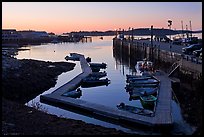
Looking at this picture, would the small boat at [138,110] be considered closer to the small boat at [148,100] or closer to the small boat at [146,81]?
the small boat at [148,100]

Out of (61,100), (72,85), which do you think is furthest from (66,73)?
(61,100)

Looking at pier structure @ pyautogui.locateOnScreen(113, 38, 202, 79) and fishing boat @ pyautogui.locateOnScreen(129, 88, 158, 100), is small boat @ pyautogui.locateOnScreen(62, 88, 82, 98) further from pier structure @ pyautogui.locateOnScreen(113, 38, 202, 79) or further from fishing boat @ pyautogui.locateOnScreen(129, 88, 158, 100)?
pier structure @ pyautogui.locateOnScreen(113, 38, 202, 79)

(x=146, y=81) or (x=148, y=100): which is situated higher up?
(x=146, y=81)

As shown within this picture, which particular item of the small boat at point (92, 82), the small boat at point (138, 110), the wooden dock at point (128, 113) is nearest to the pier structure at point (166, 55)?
the wooden dock at point (128, 113)

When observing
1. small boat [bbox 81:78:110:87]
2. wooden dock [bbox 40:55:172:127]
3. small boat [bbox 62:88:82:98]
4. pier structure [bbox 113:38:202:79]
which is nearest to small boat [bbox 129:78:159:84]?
wooden dock [bbox 40:55:172:127]

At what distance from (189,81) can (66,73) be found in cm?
2014

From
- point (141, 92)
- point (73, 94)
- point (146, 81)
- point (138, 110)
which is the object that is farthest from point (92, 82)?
point (138, 110)

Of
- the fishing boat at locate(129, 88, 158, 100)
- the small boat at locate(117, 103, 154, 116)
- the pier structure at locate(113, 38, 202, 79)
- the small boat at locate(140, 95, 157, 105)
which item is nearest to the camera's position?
the small boat at locate(117, 103, 154, 116)

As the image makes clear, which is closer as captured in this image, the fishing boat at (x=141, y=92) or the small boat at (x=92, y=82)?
the fishing boat at (x=141, y=92)

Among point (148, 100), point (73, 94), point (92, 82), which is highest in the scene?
point (148, 100)

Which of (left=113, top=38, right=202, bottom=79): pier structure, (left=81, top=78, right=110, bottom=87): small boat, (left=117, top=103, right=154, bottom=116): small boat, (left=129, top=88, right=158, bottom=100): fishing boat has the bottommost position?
(left=81, top=78, right=110, bottom=87): small boat

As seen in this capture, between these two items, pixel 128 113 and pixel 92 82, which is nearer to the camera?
pixel 128 113

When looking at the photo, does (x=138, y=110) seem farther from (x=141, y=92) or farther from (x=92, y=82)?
A: (x=92, y=82)

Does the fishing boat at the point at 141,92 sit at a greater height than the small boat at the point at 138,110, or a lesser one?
lesser
